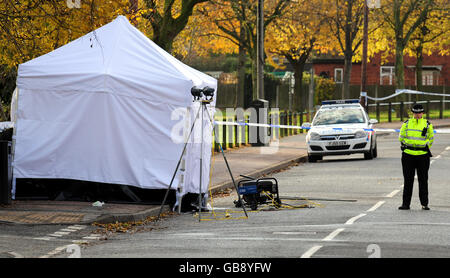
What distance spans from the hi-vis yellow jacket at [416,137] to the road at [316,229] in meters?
0.94

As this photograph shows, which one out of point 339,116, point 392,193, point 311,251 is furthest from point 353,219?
point 339,116

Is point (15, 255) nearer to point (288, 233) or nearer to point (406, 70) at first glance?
point (288, 233)

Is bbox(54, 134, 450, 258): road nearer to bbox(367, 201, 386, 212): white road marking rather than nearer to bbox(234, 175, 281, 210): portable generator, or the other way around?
bbox(367, 201, 386, 212): white road marking

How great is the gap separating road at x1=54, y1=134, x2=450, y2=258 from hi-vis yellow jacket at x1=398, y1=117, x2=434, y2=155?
94cm

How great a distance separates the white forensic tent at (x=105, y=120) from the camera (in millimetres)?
15727

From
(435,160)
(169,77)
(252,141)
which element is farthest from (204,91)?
(252,141)

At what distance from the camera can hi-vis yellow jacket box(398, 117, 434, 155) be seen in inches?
588

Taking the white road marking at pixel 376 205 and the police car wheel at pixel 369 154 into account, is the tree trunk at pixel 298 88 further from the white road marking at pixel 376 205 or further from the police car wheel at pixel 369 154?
the white road marking at pixel 376 205

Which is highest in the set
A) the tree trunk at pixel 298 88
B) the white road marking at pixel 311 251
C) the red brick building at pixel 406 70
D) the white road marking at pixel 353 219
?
the red brick building at pixel 406 70

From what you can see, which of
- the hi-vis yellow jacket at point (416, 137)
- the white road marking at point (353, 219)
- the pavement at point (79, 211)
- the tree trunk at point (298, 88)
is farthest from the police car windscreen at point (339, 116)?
the tree trunk at point (298, 88)

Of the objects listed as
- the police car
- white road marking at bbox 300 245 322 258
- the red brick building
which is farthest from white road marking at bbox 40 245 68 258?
the red brick building

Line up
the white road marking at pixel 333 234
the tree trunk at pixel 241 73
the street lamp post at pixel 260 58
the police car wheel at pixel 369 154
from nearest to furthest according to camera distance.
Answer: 1. the white road marking at pixel 333 234
2. the police car wheel at pixel 369 154
3. the street lamp post at pixel 260 58
4. the tree trunk at pixel 241 73

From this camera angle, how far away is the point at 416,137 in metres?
15.0
